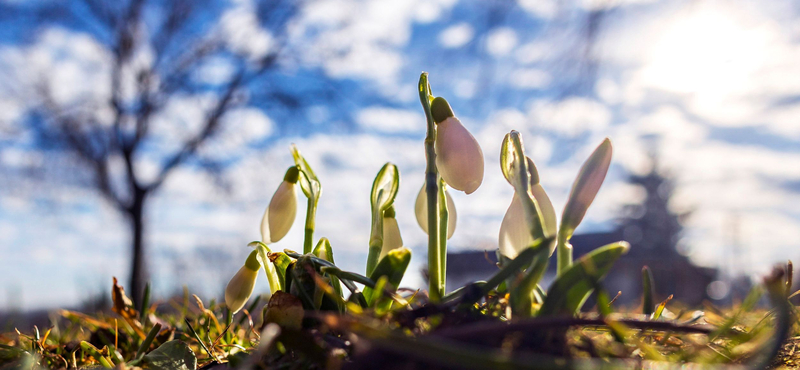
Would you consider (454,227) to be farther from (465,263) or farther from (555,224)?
(465,263)

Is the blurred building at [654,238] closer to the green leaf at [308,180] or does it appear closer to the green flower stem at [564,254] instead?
the green leaf at [308,180]

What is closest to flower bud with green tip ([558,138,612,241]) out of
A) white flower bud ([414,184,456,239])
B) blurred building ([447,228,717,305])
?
white flower bud ([414,184,456,239])

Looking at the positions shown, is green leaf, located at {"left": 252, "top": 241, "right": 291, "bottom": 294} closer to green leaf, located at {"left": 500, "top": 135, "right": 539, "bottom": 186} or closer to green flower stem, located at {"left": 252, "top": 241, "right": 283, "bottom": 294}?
green flower stem, located at {"left": 252, "top": 241, "right": 283, "bottom": 294}

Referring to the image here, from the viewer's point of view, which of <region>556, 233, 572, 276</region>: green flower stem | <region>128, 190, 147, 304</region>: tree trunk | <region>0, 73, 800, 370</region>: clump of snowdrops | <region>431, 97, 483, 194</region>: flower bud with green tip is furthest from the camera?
<region>128, 190, 147, 304</region>: tree trunk

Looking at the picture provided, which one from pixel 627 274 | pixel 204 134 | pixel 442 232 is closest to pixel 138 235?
pixel 204 134

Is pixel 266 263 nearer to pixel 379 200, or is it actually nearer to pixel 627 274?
pixel 379 200

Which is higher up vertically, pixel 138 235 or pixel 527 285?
pixel 527 285

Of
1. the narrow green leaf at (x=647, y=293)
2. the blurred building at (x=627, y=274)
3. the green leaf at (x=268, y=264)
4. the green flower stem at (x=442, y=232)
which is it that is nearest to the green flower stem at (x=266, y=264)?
the green leaf at (x=268, y=264)
